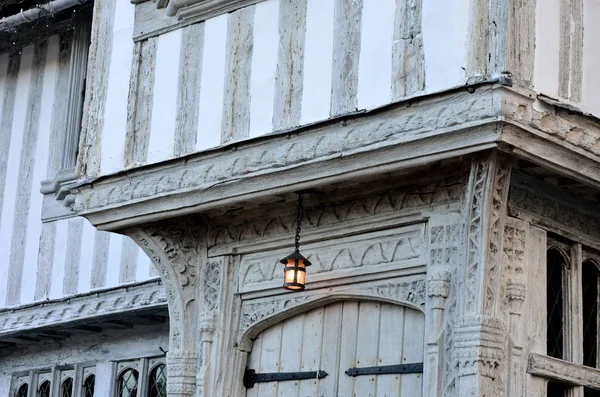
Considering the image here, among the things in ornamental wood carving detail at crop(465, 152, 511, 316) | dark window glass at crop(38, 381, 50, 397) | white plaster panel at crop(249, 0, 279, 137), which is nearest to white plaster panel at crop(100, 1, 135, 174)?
white plaster panel at crop(249, 0, 279, 137)

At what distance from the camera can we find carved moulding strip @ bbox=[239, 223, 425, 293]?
9.82 metres

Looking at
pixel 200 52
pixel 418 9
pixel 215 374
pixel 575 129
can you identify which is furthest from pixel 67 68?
pixel 575 129

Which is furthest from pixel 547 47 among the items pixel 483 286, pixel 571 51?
pixel 483 286

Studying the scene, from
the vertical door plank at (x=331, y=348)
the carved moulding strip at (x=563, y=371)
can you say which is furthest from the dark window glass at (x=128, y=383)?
the carved moulding strip at (x=563, y=371)

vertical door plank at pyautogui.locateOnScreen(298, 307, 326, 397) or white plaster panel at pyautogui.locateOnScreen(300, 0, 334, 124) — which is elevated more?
white plaster panel at pyautogui.locateOnScreen(300, 0, 334, 124)

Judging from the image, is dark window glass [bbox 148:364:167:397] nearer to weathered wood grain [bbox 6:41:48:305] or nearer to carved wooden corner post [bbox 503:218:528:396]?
weathered wood grain [bbox 6:41:48:305]

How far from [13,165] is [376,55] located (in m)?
7.07

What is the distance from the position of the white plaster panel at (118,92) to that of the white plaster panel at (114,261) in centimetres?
281

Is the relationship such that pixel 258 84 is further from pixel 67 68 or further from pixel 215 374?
pixel 67 68

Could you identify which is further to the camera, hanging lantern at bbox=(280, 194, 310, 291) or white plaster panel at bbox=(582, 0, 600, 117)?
hanging lantern at bbox=(280, 194, 310, 291)

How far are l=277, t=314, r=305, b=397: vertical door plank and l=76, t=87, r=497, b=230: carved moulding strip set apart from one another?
110 centimetres

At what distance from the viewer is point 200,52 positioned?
1111cm

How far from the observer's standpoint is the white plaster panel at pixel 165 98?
1112cm

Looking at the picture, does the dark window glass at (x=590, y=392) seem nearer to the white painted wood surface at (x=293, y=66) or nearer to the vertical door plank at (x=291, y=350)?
the vertical door plank at (x=291, y=350)
